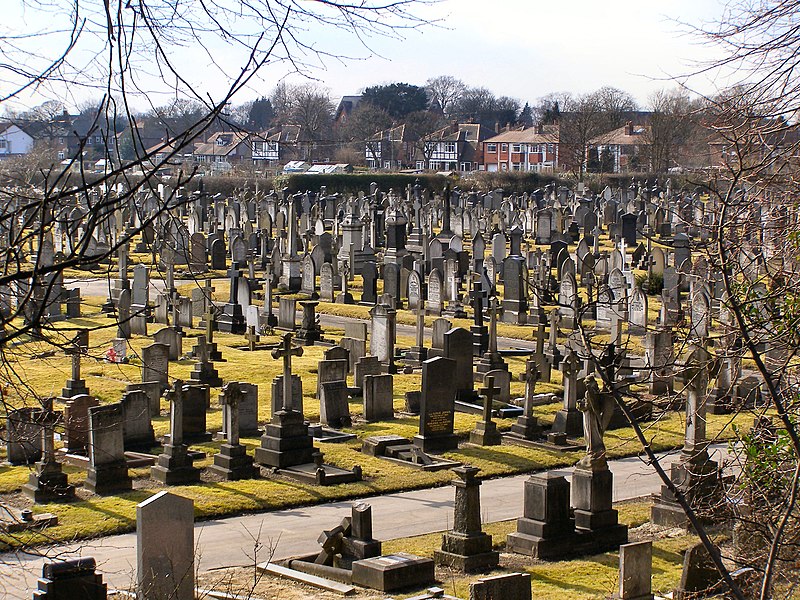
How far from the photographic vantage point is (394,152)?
344 ft

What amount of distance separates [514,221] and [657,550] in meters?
41.3

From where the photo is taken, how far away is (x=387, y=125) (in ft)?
339

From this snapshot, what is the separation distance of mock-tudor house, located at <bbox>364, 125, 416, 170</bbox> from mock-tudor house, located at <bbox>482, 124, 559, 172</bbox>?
25.4ft

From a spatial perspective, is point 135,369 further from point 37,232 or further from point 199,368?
point 37,232

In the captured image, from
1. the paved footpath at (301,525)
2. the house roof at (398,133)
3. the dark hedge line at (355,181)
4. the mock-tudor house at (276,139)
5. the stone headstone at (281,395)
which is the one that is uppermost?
the house roof at (398,133)

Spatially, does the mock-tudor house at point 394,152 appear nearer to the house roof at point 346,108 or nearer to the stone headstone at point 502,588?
the house roof at point 346,108

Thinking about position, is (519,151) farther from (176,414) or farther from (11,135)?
(11,135)

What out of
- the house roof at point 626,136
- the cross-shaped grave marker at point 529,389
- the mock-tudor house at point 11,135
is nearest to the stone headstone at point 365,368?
the cross-shaped grave marker at point 529,389

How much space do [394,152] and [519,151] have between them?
38.2 ft

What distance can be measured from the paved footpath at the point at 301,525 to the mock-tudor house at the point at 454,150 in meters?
88.3

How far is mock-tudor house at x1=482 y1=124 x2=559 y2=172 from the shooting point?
3991 inches

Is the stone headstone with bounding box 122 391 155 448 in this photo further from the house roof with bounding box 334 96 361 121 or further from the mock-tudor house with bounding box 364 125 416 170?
the mock-tudor house with bounding box 364 125 416 170

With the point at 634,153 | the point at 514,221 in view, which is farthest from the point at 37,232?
the point at 634,153

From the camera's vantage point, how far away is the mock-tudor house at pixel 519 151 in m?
101
